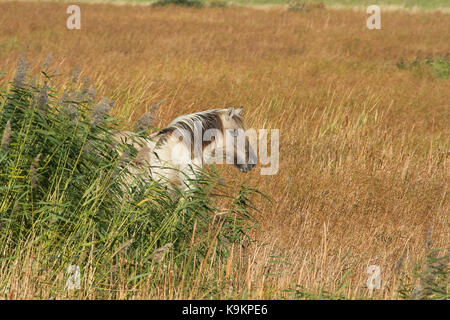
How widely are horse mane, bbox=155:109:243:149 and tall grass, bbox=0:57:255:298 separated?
0.80 m

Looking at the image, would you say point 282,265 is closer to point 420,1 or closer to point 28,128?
point 28,128

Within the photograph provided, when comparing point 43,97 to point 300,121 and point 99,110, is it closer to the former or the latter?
point 99,110

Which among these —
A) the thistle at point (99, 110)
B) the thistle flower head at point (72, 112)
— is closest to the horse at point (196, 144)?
the thistle flower head at point (72, 112)

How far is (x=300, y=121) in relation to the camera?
950cm

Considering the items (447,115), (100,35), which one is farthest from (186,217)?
(100,35)

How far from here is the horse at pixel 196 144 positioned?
17.6 feet

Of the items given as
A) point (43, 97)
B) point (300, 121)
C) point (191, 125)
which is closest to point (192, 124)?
point (191, 125)

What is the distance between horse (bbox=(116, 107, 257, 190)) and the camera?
5.36 m

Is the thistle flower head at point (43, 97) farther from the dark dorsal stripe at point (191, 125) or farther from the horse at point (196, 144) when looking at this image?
the dark dorsal stripe at point (191, 125)

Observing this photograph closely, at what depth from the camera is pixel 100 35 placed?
18.2 meters

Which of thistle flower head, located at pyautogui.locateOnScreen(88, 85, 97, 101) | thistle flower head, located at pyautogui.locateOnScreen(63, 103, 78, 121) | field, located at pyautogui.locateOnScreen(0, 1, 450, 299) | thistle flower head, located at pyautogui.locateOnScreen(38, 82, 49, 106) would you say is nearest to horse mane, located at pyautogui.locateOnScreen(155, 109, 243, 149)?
field, located at pyautogui.locateOnScreen(0, 1, 450, 299)

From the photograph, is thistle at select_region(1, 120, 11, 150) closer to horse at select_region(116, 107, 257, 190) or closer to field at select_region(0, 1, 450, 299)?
field at select_region(0, 1, 450, 299)

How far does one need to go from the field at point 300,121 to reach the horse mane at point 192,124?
65 centimetres
